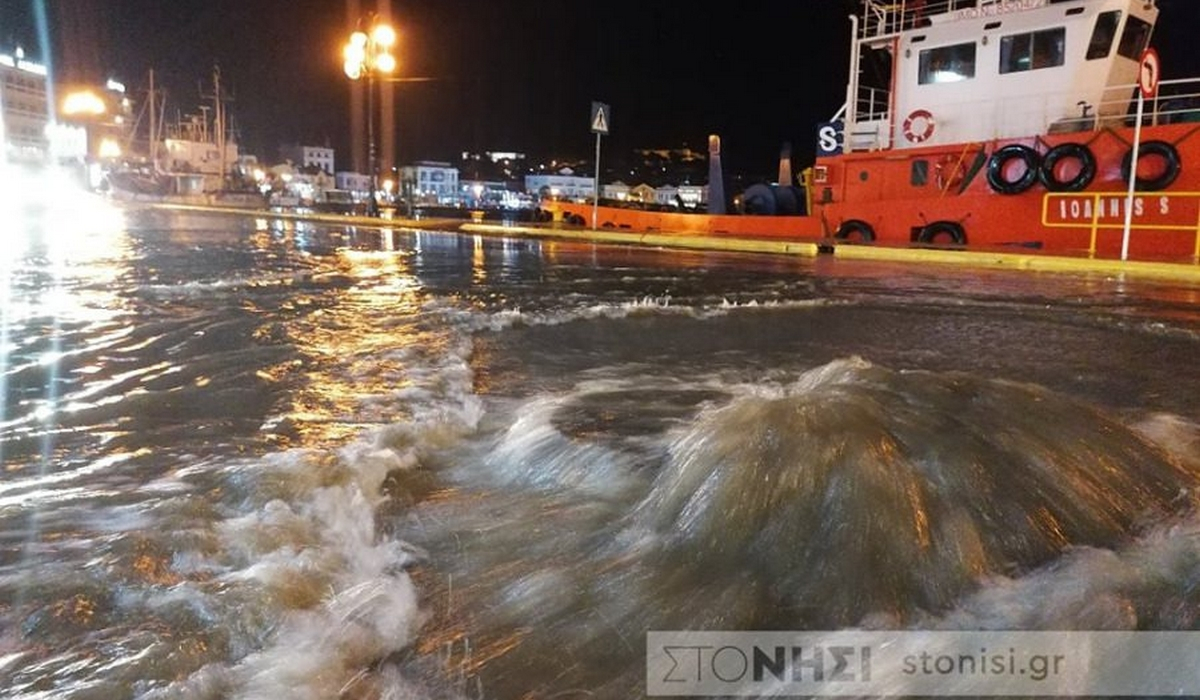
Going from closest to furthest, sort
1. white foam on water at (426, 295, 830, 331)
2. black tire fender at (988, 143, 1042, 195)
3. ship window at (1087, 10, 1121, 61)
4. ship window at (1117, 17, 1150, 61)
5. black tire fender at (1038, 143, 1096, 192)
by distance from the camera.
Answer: white foam on water at (426, 295, 830, 331)
black tire fender at (1038, 143, 1096, 192)
ship window at (1087, 10, 1121, 61)
black tire fender at (988, 143, 1042, 195)
ship window at (1117, 17, 1150, 61)

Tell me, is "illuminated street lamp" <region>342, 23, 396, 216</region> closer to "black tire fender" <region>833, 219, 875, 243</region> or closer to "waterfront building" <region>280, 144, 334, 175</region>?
"black tire fender" <region>833, 219, 875, 243</region>

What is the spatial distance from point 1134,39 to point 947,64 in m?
3.42

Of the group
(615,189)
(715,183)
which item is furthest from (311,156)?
(715,183)

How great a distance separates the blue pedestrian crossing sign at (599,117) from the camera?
1911cm

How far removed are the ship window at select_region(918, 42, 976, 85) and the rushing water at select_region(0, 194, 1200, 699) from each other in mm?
13200

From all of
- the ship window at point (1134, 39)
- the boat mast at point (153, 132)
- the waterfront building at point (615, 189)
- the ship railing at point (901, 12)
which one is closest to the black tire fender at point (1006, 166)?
the ship window at point (1134, 39)

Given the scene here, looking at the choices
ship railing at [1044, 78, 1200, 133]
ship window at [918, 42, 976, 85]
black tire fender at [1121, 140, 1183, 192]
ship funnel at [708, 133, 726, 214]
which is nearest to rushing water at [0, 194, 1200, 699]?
black tire fender at [1121, 140, 1183, 192]

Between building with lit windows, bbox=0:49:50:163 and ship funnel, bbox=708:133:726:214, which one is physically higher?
building with lit windows, bbox=0:49:50:163

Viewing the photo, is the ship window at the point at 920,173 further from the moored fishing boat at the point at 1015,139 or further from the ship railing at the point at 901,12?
the ship railing at the point at 901,12

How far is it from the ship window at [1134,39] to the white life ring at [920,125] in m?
3.60

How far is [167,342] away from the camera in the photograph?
659 cm

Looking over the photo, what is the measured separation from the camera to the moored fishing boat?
1516cm

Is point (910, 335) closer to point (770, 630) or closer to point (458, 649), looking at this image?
point (770, 630)

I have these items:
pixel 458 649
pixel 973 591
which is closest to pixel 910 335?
pixel 973 591
